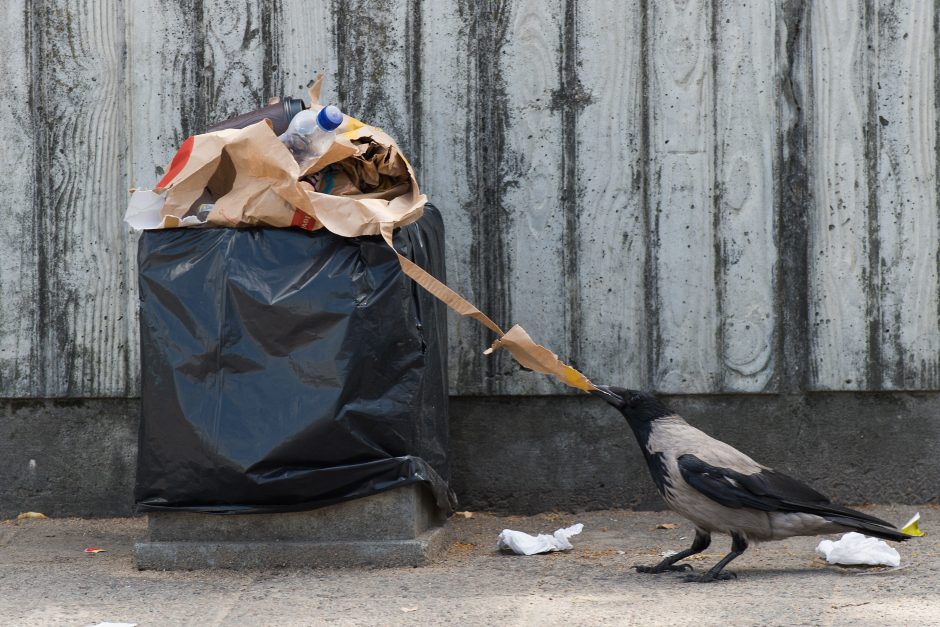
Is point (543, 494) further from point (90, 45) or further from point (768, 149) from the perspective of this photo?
point (90, 45)

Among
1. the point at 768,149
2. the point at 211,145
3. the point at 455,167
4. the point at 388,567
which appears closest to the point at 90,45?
the point at 211,145

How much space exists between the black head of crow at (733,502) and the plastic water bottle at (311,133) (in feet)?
5.22

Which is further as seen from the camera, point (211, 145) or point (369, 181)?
point (369, 181)

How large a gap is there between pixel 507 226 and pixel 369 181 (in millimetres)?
878

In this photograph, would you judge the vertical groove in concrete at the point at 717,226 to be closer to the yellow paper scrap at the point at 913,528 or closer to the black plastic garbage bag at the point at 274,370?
the yellow paper scrap at the point at 913,528

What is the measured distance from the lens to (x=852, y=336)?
442cm

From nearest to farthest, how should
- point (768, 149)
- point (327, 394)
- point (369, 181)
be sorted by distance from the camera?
point (327, 394) → point (369, 181) → point (768, 149)

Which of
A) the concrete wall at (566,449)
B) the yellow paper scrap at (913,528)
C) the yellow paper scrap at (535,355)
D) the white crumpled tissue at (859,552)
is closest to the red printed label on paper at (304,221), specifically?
the yellow paper scrap at (535,355)

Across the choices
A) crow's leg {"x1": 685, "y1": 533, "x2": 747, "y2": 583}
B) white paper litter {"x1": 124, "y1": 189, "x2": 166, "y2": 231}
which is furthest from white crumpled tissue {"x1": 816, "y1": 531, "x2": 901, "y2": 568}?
white paper litter {"x1": 124, "y1": 189, "x2": 166, "y2": 231}

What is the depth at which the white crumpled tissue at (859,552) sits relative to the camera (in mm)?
3512

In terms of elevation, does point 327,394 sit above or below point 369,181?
below

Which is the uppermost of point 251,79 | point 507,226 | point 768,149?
point 251,79

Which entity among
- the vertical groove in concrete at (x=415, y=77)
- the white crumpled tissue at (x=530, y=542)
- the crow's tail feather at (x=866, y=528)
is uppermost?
the vertical groove in concrete at (x=415, y=77)

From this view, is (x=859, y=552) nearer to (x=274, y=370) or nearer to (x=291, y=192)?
(x=274, y=370)
